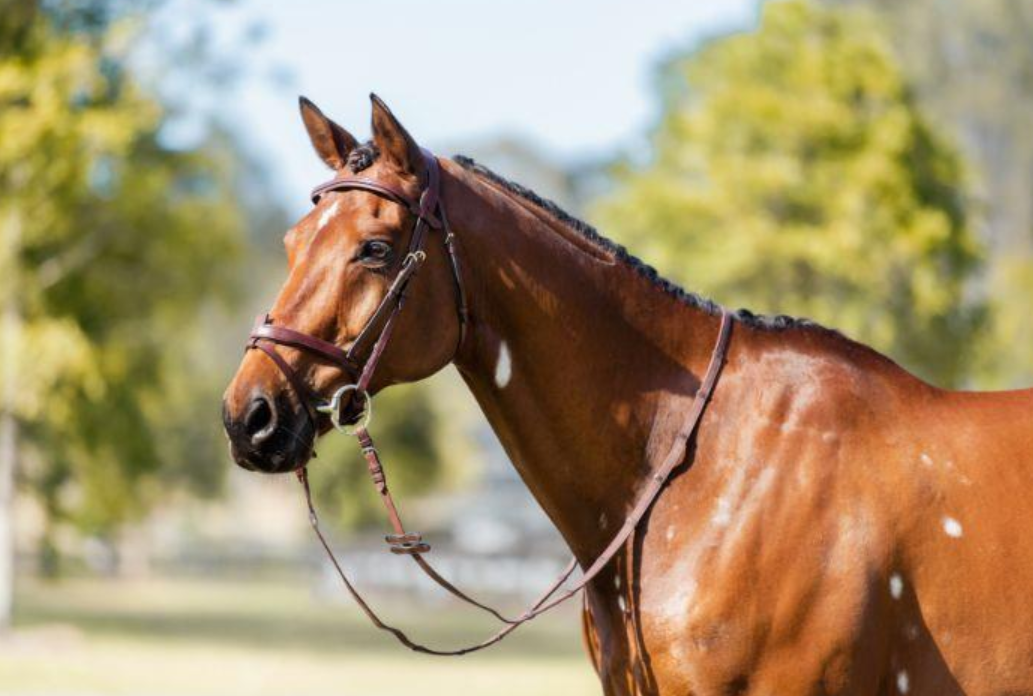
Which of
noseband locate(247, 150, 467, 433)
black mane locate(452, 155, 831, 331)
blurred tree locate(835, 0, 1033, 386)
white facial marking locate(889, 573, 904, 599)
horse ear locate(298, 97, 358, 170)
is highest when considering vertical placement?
blurred tree locate(835, 0, 1033, 386)

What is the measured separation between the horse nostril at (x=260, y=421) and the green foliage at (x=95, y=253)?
61.8 feet

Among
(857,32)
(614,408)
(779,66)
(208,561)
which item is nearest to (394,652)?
(779,66)

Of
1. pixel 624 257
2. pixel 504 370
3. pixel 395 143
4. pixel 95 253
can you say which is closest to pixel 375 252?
pixel 395 143

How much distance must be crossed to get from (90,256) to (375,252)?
68.7 feet

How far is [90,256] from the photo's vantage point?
78.6ft

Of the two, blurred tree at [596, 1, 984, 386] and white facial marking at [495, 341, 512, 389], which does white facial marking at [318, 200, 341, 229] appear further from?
blurred tree at [596, 1, 984, 386]

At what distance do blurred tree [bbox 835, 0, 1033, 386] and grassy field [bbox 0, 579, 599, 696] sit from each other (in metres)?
33.5

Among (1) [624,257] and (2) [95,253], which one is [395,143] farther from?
(2) [95,253]

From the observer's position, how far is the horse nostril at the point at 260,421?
159 inches

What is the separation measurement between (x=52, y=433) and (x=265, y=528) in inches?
2308

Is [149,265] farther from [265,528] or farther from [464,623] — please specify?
[265,528]

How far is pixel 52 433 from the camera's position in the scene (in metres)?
24.8

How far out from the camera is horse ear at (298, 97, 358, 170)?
4.54m

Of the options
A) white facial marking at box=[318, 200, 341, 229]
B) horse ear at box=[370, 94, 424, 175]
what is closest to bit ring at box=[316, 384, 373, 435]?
white facial marking at box=[318, 200, 341, 229]
